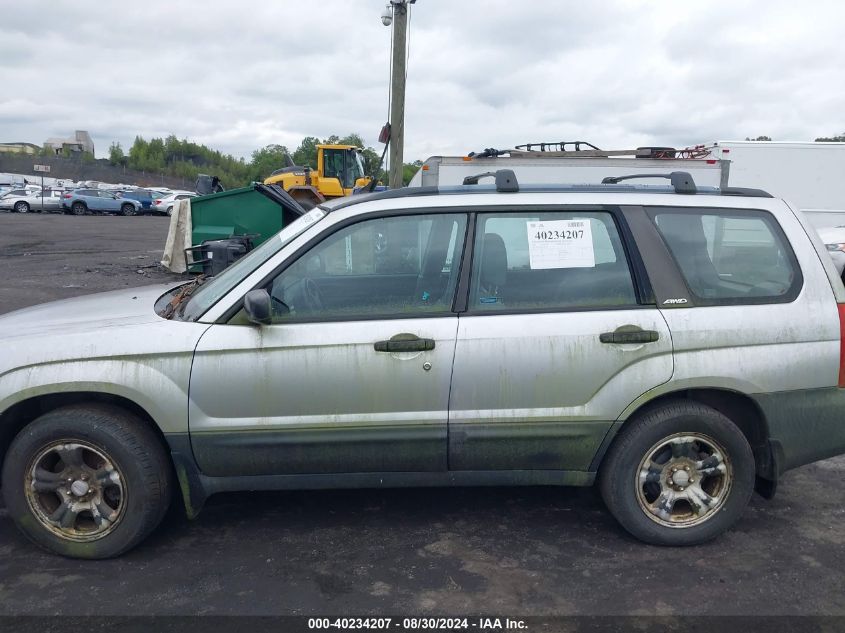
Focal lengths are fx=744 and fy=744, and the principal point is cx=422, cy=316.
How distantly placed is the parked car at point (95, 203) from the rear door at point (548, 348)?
42.4 m

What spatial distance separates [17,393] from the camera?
3.31m

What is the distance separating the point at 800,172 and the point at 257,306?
13.3 metres

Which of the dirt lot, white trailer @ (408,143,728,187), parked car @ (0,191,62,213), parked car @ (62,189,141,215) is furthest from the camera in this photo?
parked car @ (62,189,141,215)

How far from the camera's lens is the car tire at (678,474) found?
3523 mm

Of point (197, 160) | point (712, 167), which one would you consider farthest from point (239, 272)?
point (197, 160)

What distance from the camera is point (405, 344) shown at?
3.37 metres

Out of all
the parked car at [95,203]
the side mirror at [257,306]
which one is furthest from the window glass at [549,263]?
the parked car at [95,203]

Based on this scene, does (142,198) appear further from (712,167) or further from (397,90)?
(712,167)

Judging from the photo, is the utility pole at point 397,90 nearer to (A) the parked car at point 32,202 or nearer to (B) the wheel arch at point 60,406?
(B) the wheel arch at point 60,406

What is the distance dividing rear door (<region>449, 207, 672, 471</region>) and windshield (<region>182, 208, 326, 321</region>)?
880 mm

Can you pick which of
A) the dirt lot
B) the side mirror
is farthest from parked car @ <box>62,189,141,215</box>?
the side mirror

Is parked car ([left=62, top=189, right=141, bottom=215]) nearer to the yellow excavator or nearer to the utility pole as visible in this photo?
the yellow excavator

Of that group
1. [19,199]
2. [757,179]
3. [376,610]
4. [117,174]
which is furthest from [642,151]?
[117,174]

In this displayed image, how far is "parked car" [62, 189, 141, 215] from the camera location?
4081 cm
